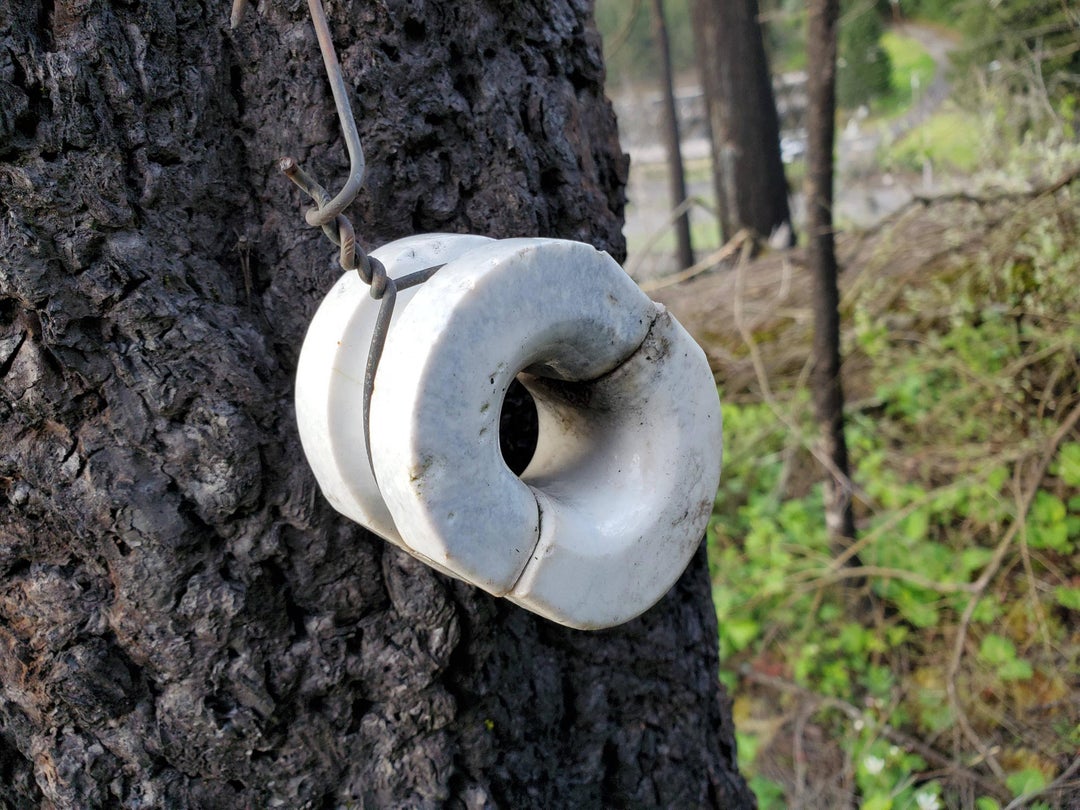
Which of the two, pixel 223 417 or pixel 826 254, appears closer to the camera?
pixel 223 417

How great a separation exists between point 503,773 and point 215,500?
0.58m

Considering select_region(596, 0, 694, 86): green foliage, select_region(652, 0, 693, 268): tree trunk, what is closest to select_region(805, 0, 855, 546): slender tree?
select_region(652, 0, 693, 268): tree trunk

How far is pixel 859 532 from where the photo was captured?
3.38 meters

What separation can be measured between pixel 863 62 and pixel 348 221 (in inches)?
366

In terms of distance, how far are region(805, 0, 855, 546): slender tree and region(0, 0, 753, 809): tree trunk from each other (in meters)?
1.62

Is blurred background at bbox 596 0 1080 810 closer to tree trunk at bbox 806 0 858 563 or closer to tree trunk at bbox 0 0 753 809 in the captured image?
tree trunk at bbox 806 0 858 563

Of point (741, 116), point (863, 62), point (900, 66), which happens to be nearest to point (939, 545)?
point (741, 116)

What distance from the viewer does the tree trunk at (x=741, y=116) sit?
18.9 ft

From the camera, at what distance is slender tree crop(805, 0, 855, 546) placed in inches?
101

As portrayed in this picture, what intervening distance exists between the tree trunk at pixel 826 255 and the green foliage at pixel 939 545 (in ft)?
0.46

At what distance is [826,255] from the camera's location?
283 centimetres

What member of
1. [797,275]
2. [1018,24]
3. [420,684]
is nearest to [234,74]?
[420,684]

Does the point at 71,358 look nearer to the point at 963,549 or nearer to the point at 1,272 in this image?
the point at 1,272

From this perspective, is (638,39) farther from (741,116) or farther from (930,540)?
(930,540)
